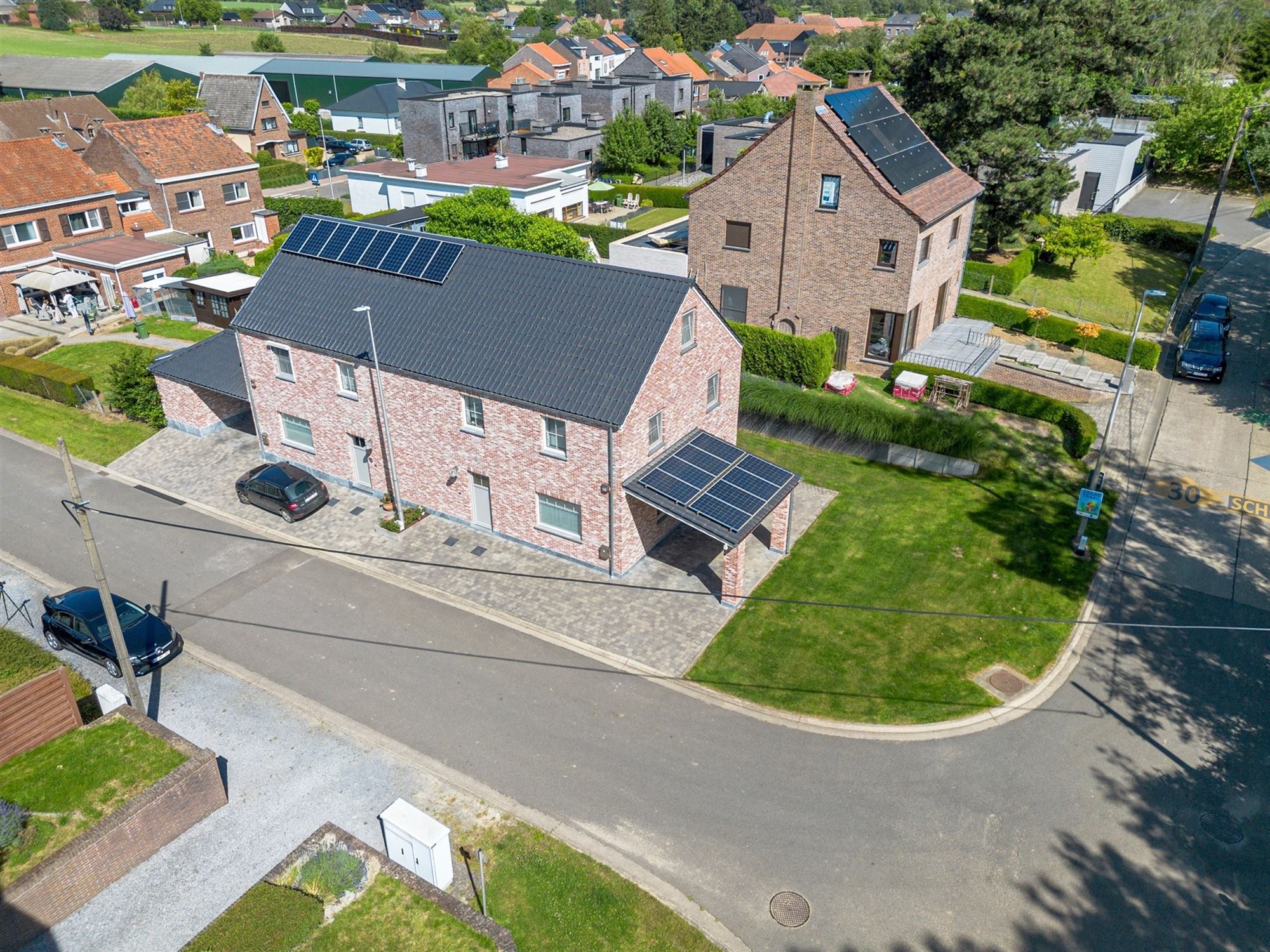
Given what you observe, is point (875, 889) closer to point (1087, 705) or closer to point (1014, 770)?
point (1014, 770)

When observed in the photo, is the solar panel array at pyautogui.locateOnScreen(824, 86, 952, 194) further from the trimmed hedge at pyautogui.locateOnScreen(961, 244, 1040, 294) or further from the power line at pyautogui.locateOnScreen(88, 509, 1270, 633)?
the power line at pyautogui.locateOnScreen(88, 509, 1270, 633)

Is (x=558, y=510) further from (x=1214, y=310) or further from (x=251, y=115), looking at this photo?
(x=251, y=115)

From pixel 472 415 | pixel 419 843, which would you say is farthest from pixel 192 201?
pixel 419 843

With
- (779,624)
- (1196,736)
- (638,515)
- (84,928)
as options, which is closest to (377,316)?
(638,515)

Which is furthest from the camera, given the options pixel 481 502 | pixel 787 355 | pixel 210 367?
pixel 787 355

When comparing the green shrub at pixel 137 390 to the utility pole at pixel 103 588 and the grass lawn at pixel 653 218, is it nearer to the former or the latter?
the utility pole at pixel 103 588

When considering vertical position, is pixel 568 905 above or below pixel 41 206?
below

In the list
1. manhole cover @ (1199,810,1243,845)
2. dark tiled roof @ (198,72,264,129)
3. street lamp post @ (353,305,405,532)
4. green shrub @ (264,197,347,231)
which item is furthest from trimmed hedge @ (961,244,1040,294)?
dark tiled roof @ (198,72,264,129)

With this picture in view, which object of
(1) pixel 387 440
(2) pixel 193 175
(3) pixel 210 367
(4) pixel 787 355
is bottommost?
(4) pixel 787 355

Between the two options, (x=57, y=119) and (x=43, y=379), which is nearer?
(x=43, y=379)
